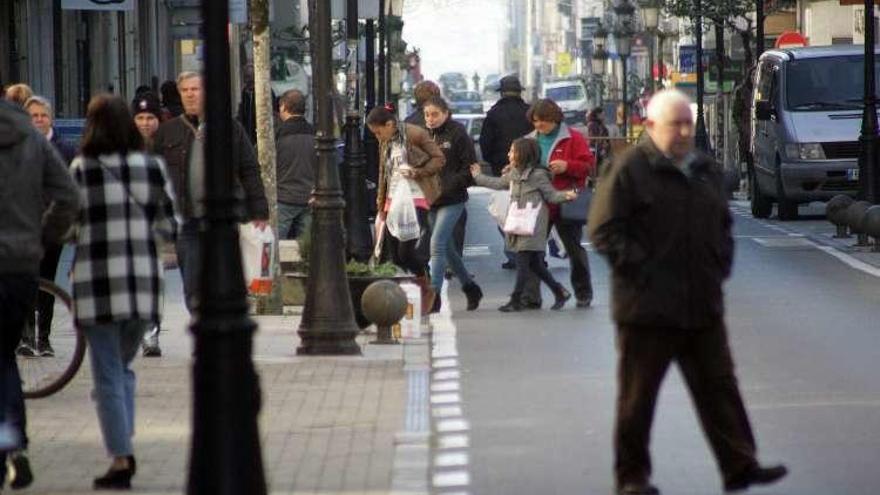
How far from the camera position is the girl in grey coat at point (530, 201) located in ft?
64.8

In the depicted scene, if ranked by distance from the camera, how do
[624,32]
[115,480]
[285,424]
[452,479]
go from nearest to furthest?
[115,480] < [452,479] < [285,424] < [624,32]

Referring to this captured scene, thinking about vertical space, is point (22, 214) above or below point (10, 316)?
above

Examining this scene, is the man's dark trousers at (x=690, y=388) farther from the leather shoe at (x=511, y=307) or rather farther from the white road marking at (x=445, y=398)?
the leather shoe at (x=511, y=307)

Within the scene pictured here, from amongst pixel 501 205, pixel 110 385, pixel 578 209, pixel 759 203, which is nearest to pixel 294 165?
pixel 501 205

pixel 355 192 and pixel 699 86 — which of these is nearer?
pixel 355 192

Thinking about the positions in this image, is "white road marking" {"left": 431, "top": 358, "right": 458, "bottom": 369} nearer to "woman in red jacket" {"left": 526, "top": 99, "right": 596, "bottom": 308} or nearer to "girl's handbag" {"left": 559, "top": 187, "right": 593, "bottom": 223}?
"woman in red jacket" {"left": 526, "top": 99, "right": 596, "bottom": 308}

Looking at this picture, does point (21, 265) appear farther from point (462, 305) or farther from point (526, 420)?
point (462, 305)

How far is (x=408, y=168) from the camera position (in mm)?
19328

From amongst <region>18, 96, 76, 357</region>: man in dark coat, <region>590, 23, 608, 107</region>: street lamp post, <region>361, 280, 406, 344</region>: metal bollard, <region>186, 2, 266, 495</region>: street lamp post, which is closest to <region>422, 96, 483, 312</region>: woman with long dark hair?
<region>361, 280, 406, 344</region>: metal bollard

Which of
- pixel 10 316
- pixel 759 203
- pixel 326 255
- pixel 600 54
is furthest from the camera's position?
pixel 600 54

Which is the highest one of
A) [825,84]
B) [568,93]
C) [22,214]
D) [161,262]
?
Answer: [825,84]

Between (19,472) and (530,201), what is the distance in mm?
9981

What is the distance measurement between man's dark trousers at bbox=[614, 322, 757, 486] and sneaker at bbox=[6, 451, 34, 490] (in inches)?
97.8

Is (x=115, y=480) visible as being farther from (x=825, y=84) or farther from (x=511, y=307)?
(x=825, y=84)
